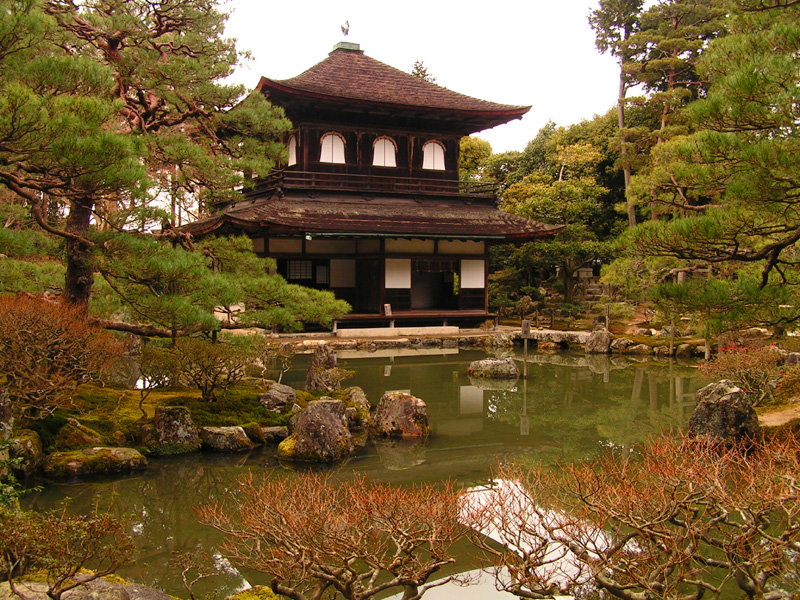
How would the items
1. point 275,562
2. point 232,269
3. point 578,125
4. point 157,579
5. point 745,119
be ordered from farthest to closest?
point 578,125 → point 232,269 → point 745,119 → point 157,579 → point 275,562

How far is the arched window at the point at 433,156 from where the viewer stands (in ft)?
74.6

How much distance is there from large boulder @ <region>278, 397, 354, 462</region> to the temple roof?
29.6 ft

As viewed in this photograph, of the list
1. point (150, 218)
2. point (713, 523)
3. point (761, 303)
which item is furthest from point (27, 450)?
point (761, 303)

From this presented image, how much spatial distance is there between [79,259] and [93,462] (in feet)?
8.20

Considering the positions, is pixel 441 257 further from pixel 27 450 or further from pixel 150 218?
pixel 27 450

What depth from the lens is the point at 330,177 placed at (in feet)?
69.8

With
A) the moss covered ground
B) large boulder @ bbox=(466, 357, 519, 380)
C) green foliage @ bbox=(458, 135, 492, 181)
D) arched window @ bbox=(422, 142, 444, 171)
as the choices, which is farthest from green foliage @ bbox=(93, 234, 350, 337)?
green foliage @ bbox=(458, 135, 492, 181)

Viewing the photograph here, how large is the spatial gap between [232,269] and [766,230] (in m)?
6.95

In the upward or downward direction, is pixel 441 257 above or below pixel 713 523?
above

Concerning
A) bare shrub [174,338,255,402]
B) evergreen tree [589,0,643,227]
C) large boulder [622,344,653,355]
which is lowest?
large boulder [622,344,653,355]

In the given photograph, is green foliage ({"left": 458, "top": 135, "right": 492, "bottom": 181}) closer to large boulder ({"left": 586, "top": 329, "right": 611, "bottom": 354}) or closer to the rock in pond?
large boulder ({"left": 586, "top": 329, "right": 611, "bottom": 354})

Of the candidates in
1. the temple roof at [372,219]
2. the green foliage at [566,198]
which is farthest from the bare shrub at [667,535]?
the green foliage at [566,198]

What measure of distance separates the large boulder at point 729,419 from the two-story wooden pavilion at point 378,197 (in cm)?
1222

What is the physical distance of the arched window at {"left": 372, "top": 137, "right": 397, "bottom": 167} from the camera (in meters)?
22.0
